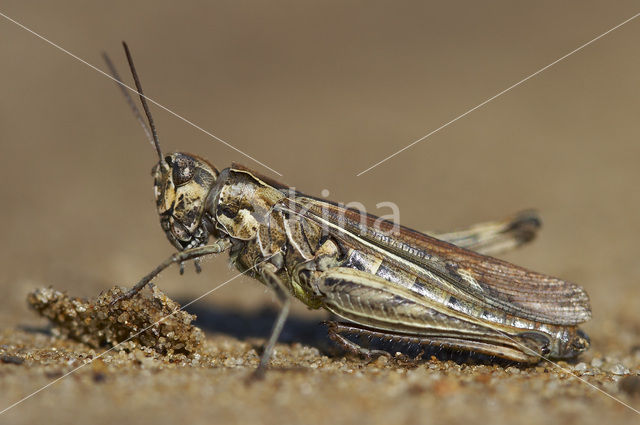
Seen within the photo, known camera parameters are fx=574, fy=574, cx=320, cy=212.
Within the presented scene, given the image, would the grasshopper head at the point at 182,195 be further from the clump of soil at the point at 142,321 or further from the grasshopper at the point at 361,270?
the clump of soil at the point at 142,321

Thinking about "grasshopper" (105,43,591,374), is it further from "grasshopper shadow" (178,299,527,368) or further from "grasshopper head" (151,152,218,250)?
"grasshopper shadow" (178,299,527,368)

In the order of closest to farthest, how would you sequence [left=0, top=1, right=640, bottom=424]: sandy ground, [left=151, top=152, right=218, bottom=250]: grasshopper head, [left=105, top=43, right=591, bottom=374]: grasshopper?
[left=0, top=1, right=640, bottom=424]: sandy ground
[left=105, top=43, right=591, bottom=374]: grasshopper
[left=151, top=152, right=218, bottom=250]: grasshopper head

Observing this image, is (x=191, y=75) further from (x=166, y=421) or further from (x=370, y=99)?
(x=166, y=421)

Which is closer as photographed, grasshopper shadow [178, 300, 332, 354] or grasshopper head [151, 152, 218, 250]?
grasshopper head [151, 152, 218, 250]

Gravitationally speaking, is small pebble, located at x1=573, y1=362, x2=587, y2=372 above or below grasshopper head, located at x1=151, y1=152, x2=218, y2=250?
above

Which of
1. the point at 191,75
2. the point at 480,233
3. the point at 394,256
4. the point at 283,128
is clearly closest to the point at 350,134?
the point at 283,128

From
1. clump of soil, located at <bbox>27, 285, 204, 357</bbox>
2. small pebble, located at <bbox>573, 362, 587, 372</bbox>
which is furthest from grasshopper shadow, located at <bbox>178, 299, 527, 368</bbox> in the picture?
clump of soil, located at <bbox>27, 285, 204, 357</bbox>
